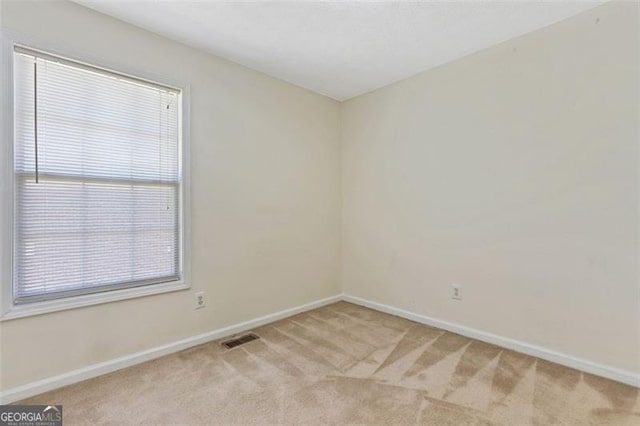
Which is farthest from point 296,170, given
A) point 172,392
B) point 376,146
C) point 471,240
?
point 172,392

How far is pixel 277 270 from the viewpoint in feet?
10.4

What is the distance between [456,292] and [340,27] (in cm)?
248

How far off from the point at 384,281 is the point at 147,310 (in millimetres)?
2320

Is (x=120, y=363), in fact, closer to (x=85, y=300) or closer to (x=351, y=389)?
(x=85, y=300)

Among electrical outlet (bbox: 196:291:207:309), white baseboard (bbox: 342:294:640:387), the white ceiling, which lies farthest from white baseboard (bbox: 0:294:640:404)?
the white ceiling

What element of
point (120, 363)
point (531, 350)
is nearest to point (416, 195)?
point (531, 350)

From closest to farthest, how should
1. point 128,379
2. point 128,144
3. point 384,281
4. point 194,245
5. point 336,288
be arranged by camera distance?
point 128,379 → point 128,144 → point 194,245 → point 384,281 → point 336,288

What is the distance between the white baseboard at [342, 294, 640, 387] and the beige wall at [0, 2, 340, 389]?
1105 mm

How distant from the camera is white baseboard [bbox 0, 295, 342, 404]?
5.98 feet

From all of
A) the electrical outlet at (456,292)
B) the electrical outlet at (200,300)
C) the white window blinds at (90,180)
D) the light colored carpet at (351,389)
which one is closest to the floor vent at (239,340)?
the light colored carpet at (351,389)

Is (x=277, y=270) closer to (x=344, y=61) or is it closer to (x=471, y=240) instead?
(x=471, y=240)

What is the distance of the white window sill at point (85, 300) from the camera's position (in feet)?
5.98

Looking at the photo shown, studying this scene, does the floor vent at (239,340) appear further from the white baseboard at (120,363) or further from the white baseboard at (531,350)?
the white baseboard at (531,350)

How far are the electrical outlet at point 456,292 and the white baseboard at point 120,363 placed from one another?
1702mm
